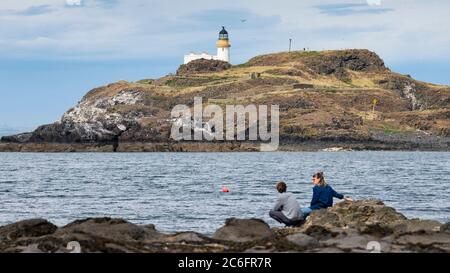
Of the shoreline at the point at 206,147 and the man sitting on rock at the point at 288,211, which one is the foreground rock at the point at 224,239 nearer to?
the man sitting on rock at the point at 288,211

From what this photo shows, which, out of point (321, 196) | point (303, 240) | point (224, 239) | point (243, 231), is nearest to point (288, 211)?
point (321, 196)

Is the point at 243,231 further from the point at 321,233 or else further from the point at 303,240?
the point at 303,240

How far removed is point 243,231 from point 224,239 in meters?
0.69

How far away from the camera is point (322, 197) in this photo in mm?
26016

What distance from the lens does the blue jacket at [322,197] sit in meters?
25.9

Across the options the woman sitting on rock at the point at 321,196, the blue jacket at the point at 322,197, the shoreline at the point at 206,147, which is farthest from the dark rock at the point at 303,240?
the shoreline at the point at 206,147

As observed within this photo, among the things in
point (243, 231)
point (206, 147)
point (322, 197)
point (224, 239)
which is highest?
point (322, 197)

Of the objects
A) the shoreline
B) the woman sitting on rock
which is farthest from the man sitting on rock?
the shoreline

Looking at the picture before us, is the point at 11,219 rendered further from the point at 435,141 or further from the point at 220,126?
the point at 435,141

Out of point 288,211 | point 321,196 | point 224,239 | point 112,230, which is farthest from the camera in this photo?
point 321,196

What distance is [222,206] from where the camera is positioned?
43.5 metres

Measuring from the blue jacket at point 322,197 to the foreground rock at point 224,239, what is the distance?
2912 mm
